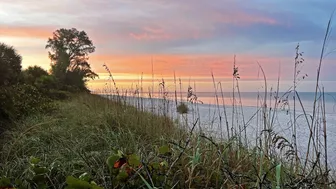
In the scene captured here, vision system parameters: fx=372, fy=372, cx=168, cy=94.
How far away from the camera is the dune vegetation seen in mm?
2059

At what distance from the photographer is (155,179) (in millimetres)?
2080

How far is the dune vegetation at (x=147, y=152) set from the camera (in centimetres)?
206

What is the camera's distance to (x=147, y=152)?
11.6 feet

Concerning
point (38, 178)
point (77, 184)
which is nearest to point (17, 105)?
point (38, 178)

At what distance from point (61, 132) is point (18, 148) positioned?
0.84 metres

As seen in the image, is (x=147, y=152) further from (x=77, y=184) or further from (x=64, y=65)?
(x=64, y=65)

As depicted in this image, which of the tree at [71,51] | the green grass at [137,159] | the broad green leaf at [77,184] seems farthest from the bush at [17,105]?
the tree at [71,51]

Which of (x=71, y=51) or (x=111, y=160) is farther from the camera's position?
(x=71, y=51)

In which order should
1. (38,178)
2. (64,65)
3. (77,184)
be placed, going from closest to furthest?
(77,184)
(38,178)
(64,65)

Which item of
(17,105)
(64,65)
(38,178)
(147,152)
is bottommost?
(147,152)

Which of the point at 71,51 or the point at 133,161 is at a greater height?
the point at 71,51

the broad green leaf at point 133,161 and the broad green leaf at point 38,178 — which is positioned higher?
the broad green leaf at point 133,161

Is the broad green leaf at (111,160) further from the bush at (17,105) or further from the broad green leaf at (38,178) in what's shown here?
the bush at (17,105)

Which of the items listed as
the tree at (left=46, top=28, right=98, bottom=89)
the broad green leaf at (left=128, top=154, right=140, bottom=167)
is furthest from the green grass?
the tree at (left=46, top=28, right=98, bottom=89)
